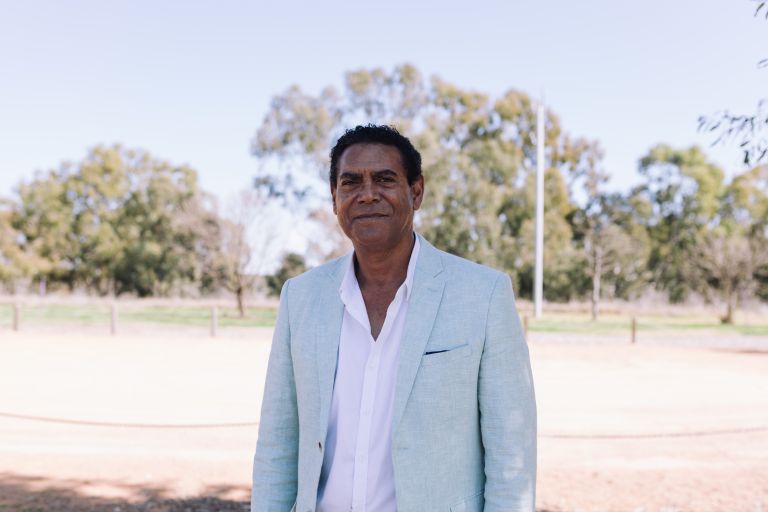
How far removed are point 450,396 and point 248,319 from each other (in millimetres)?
29564

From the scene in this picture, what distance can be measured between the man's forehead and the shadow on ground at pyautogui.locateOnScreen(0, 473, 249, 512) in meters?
4.07

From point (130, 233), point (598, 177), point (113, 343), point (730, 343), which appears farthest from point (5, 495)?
point (598, 177)

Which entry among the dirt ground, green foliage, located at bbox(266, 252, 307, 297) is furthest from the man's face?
green foliage, located at bbox(266, 252, 307, 297)

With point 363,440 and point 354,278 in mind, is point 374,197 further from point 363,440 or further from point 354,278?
point 363,440

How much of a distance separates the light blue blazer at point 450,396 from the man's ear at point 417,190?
9.1 inches

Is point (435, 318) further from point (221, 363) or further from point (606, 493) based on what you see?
point (221, 363)

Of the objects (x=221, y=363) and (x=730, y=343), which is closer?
(x=221, y=363)

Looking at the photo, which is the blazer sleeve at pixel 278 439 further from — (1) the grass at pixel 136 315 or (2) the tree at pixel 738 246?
(2) the tree at pixel 738 246

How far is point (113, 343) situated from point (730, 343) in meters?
18.5

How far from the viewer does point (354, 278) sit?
2.20 m

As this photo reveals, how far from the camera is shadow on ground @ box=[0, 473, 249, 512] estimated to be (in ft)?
17.7

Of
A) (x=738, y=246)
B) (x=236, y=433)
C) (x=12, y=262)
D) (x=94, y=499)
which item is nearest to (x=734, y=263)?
(x=738, y=246)

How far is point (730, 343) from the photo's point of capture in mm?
21859

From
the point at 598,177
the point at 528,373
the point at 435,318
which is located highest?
the point at 598,177
